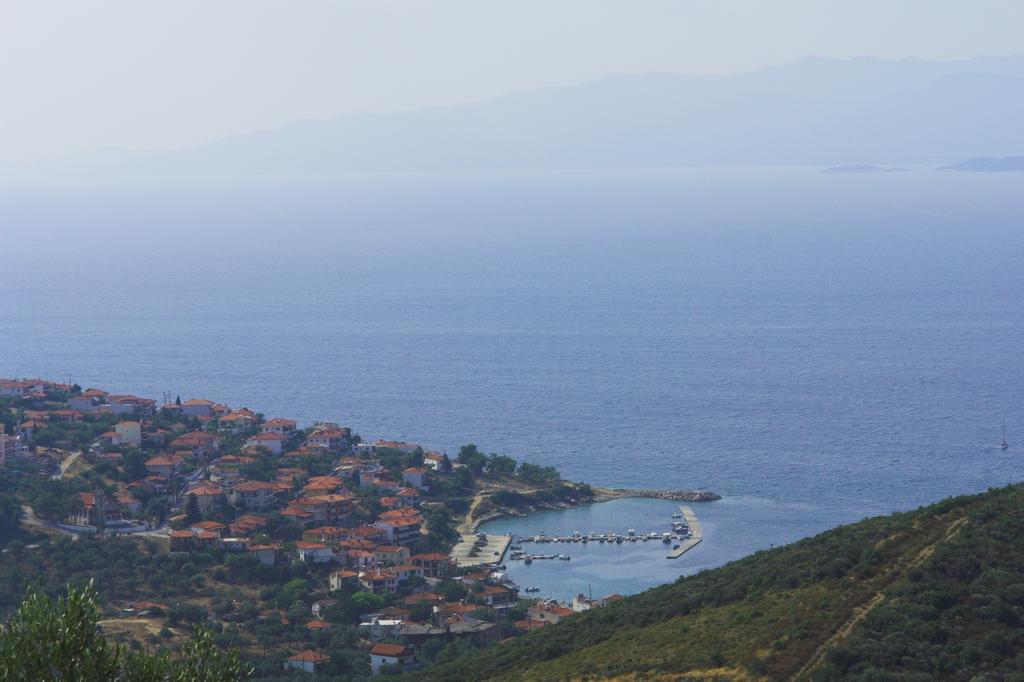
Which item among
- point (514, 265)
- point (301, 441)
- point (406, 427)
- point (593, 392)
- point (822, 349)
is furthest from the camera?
point (514, 265)

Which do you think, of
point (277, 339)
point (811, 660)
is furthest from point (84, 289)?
point (811, 660)

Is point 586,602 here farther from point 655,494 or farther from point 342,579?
point 655,494

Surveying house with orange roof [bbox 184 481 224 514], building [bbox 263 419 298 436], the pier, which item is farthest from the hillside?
building [bbox 263 419 298 436]

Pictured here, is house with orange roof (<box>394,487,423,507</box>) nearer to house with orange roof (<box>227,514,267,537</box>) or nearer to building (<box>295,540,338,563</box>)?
house with orange roof (<box>227,514,267,537</box>)

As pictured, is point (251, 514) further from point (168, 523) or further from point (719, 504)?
point (719, 504)

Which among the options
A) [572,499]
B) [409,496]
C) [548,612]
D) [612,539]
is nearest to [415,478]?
[409,496]

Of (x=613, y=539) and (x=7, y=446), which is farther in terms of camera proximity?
(x=7, y=446)
